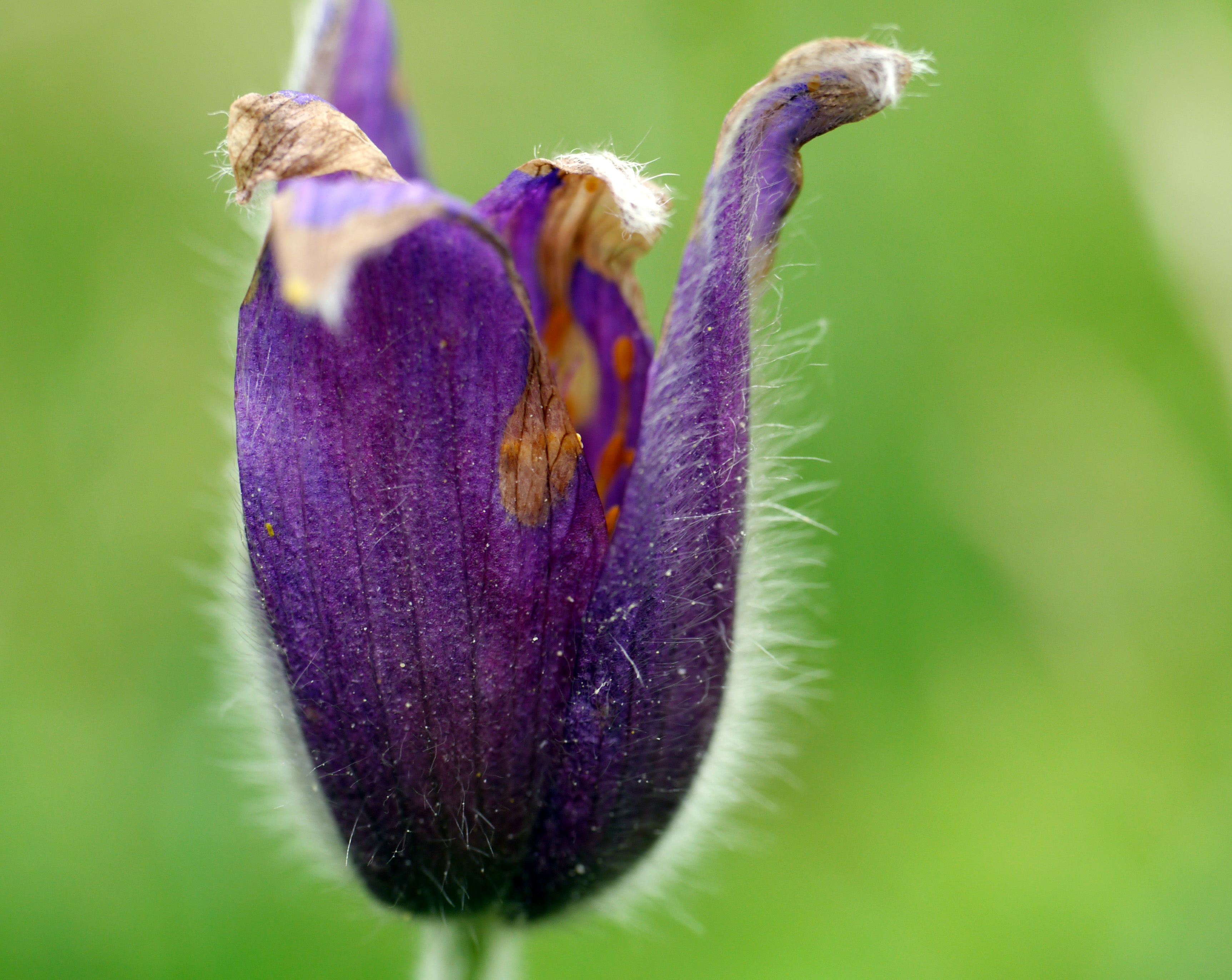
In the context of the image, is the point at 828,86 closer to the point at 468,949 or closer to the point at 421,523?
the point at 421,523

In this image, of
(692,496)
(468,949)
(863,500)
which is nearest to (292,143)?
(692,496)

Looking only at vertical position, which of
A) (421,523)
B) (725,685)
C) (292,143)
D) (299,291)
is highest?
(292,143)

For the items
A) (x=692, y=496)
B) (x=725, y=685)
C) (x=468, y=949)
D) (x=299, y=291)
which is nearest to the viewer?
(x=299, y=291)

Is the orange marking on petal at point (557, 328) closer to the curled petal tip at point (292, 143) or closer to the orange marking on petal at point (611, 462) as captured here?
the orange marking on petal at point (611, 462)

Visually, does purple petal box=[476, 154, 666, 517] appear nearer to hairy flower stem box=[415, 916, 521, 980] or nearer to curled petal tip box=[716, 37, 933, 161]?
curled petal tip box=[716, 37, 933, 161]

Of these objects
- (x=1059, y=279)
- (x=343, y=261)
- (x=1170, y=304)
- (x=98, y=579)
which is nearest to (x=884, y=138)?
(x=1059, y=279)

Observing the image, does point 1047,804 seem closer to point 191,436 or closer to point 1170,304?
point 1170,304

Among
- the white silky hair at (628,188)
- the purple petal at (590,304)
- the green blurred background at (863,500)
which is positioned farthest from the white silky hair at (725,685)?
the green blurred background at (863,500)

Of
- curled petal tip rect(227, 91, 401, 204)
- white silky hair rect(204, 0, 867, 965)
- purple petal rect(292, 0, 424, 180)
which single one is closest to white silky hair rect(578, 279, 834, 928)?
white silky hair rect(204, 0, 867, 965)
